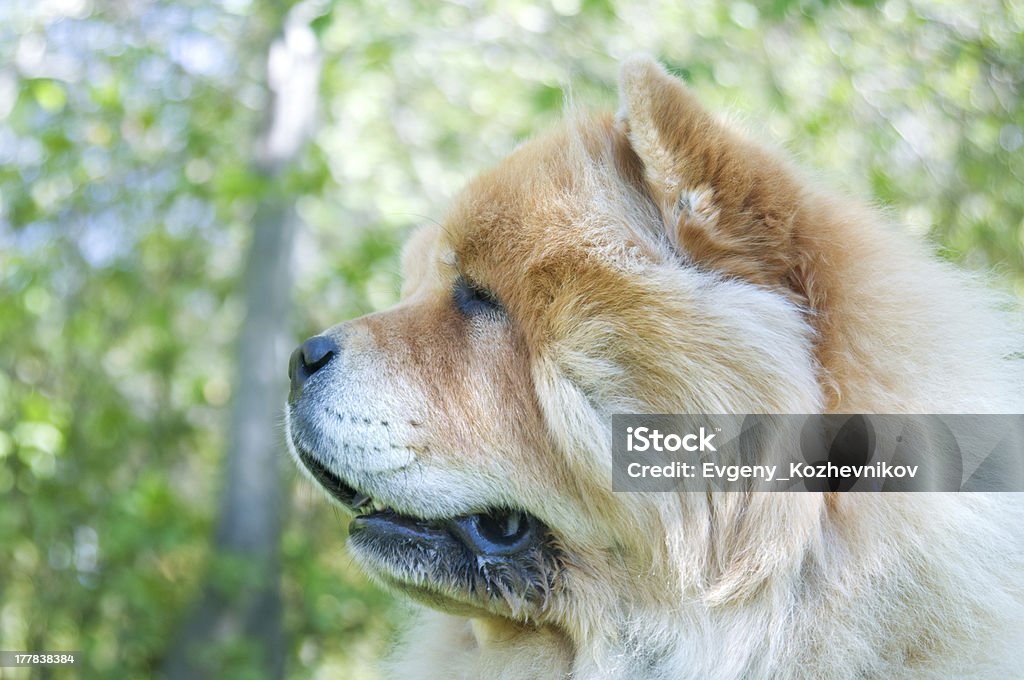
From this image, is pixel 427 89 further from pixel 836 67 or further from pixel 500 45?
pixel 836 67

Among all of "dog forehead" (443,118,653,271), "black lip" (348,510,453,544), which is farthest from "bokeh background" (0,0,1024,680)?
"black lip" (348,510,453,544)

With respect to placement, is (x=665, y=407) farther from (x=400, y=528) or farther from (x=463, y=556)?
(x=400, y=528)

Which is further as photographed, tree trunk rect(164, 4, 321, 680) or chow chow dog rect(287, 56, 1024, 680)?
Answer: tree trunk rect(164, 4, 321, 680)

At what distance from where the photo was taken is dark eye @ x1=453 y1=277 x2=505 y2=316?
276 cm

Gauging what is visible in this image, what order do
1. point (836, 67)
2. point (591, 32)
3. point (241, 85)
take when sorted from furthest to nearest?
point (241, 85), point (591, 32), point (836, 67)

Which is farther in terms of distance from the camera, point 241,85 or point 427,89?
point 427,89

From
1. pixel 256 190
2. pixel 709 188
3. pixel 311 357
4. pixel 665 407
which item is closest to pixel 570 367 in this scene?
pixel 665 407

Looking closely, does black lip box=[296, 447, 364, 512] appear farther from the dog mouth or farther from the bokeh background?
the bokeh background

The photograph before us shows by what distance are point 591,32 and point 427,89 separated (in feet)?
8.82

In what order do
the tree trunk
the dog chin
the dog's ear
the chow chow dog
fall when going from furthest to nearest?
the tree trunk
the dog chin
the dog's ear
the chow chow dog

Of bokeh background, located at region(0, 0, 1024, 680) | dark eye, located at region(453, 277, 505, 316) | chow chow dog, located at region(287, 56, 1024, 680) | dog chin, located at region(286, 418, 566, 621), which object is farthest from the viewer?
bokeh background, located at region(0, 0, 1024, 680)

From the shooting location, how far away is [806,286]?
8.04 ft

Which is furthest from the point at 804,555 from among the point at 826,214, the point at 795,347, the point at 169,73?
the point at 169,73

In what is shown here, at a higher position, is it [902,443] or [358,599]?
[902,443]
